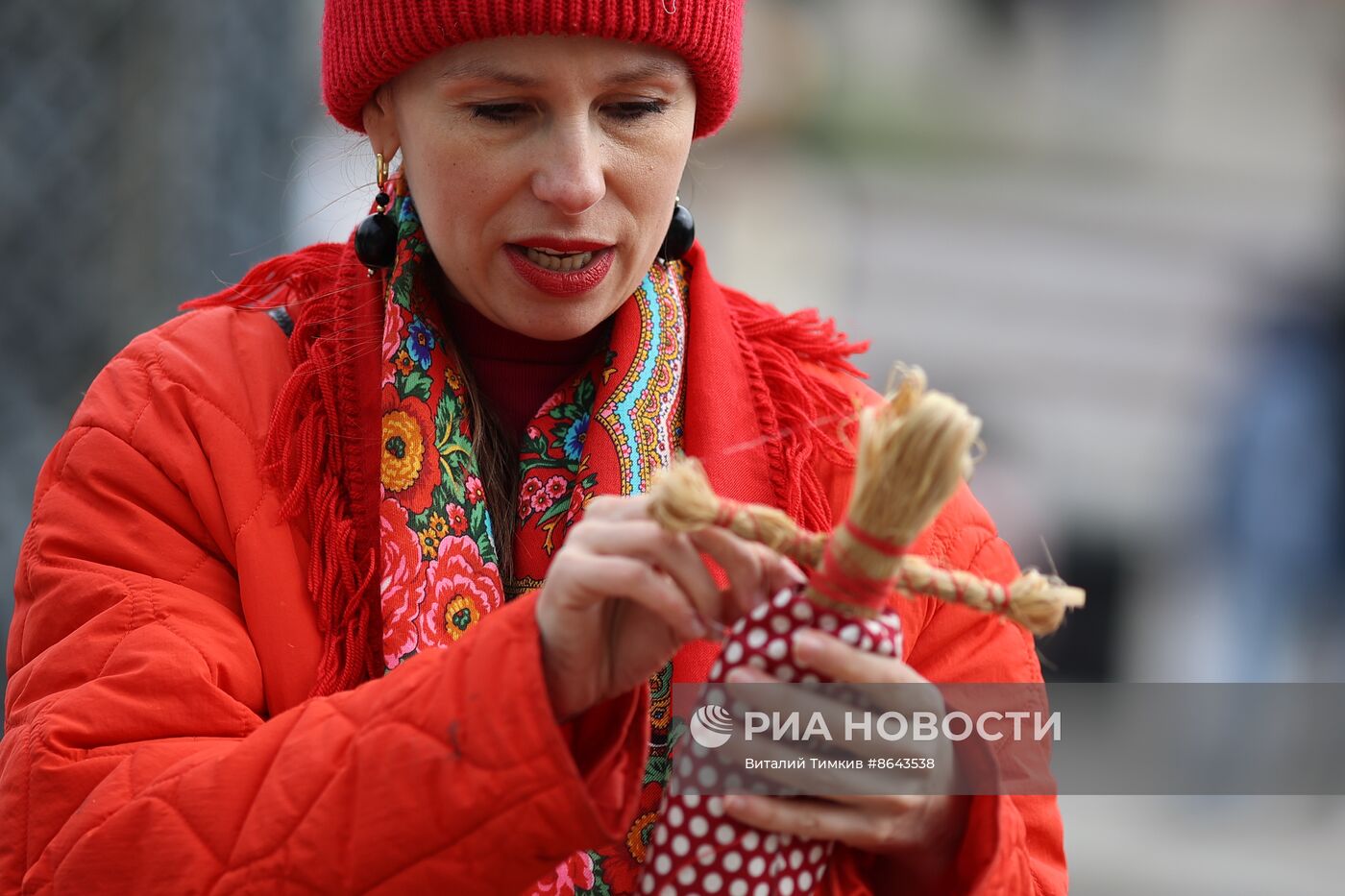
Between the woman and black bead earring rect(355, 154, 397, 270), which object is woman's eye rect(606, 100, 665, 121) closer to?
the woman

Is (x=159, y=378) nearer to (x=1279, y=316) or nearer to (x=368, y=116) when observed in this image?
(x=368, y=116)

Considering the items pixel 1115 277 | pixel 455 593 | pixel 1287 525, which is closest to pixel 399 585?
pixel 455 593

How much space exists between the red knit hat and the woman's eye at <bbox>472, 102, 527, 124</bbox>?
8 centimetres

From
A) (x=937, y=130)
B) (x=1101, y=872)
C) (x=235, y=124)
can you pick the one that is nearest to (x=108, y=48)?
(x=235, y=124)

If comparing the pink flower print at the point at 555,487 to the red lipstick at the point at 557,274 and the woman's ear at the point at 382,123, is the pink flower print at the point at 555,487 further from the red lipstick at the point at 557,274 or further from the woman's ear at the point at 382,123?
the woman's ear at the point at 382,123

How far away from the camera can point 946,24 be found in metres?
8.86

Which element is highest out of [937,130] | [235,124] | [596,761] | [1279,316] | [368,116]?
[937,130]

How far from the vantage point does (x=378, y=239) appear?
6.42ft

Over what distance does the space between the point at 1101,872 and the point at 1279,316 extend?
325 cm

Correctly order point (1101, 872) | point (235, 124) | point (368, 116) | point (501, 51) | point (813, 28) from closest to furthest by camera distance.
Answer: point (501, 51) → point (368, 116) → point (235, 124) → point (1101, 872) → point (813, 28)

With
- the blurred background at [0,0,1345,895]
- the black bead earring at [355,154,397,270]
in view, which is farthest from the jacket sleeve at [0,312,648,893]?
the blurred background at [0,0,1345,895]

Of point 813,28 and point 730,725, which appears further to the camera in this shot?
point 813,28

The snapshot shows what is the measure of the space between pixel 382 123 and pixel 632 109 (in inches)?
14.5

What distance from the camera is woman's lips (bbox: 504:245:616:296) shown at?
180 centimetres
